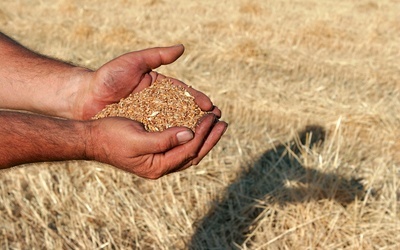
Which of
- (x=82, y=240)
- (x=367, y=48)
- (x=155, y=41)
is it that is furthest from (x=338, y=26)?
(x=82, y=240)

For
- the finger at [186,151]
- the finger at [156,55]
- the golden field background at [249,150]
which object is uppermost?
the finger at [156,55]

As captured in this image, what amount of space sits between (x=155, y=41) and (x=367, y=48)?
8.01ft

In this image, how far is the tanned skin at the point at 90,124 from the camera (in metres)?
1.62

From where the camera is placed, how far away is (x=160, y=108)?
1.91 metres

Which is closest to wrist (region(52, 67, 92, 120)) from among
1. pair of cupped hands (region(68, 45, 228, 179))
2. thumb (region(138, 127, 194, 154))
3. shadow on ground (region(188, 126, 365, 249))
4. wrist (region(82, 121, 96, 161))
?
pair of cupped hands (region(68, 45, 228, 179))

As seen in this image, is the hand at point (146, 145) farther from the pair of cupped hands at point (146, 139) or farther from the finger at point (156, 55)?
the finger at point (156, 55)

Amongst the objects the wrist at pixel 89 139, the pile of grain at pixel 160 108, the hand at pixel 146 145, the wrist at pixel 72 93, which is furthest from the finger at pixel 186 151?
the wrist at pixel 72 93

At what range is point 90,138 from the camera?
65.1 inches

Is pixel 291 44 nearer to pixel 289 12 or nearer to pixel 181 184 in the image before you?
pixel 289 12

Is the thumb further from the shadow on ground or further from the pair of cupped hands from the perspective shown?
→ the shadow on ground

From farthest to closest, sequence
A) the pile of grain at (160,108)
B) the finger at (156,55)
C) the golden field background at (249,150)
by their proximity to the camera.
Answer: the golden field background at (249,150) → the finger at (156,55) → the pile of grain at (160,108)

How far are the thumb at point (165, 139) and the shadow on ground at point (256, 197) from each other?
1.11 m

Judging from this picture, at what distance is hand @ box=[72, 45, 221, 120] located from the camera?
2.00m

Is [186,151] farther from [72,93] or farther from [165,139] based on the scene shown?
[72,93]
